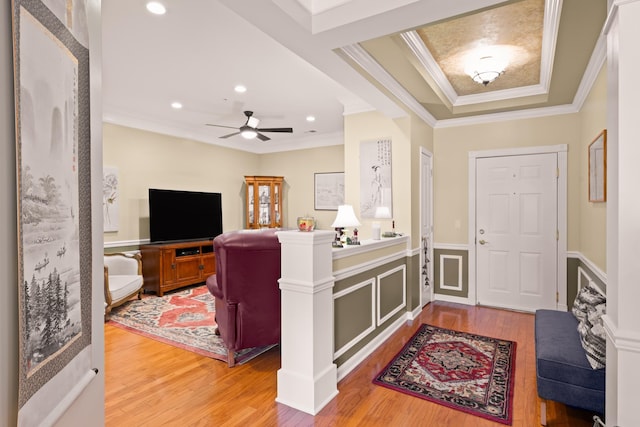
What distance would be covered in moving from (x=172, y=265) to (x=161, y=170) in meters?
1.62

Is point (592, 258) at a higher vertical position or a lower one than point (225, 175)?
lower

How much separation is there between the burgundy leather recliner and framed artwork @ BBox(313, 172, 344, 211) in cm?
397

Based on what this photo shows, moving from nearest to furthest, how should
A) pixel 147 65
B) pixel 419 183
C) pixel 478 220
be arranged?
pixel 147 65 < pixel 419 183 < pixel 478 220

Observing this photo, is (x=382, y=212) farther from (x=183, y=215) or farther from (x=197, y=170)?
(x=197, y=170)

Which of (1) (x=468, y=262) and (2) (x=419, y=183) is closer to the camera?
(2) (x=419, y=183)

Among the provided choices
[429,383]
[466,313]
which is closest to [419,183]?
[466,313]

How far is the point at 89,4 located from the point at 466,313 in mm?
4540

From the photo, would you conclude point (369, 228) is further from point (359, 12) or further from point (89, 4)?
point (89, 4)

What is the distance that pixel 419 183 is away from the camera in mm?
4305

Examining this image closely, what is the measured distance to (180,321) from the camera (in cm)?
400

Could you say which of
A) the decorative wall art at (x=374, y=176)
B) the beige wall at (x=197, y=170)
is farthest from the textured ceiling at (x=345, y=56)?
the beige wall at (x=197, y=170)

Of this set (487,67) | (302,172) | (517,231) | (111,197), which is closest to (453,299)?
(517,231)

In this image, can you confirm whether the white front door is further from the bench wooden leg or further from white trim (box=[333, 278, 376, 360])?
the bench wooden leg

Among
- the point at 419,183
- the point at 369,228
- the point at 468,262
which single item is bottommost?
the point at 468,262
